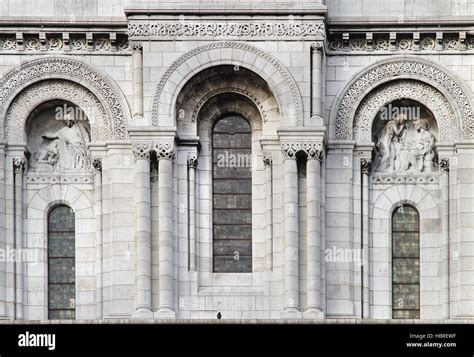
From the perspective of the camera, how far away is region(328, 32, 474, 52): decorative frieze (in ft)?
260

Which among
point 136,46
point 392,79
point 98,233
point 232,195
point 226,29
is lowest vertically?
point 98,233

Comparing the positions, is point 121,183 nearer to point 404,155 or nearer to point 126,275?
point 126,275

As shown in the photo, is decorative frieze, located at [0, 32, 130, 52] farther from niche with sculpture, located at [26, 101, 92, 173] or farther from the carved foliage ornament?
niche with sculpture, located at [26, 101, 92, 173]

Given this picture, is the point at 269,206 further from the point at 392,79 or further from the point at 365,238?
the point at 392,79

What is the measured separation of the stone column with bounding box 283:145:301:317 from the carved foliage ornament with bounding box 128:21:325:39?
2.92 metres

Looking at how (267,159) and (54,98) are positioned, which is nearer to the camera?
(267,159)

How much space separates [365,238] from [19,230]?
28.4 feet

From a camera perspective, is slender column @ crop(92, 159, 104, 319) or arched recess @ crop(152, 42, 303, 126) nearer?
arched recess @ crop(152, 42, 303, 126)

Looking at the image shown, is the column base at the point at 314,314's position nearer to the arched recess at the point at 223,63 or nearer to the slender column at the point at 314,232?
the slender column at the point at 314,232

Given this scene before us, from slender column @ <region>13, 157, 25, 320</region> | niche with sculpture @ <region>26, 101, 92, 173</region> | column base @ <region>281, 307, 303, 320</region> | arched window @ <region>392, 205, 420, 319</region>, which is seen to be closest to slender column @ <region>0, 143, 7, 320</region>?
slender column @ <region>13, 157, 25, 320</region>

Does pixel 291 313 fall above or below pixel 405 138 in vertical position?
below

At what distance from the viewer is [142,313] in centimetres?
7675

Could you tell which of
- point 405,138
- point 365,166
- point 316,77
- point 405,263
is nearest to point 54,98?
point 316,77

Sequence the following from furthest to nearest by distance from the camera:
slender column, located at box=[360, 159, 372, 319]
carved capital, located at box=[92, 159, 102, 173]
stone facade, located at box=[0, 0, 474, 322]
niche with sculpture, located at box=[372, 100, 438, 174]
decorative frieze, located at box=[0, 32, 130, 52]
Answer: niche with sculpture, located at box=[372, 100, 438, 174] → decorative frieze, located at box=[0, 32, 130, 52] → carved capital, located at box=[92, 159, 102, 173] → slender column, located at box=[360, 159, 372, 319] → stone facade, located at box=[0, 0, 474, 322]
